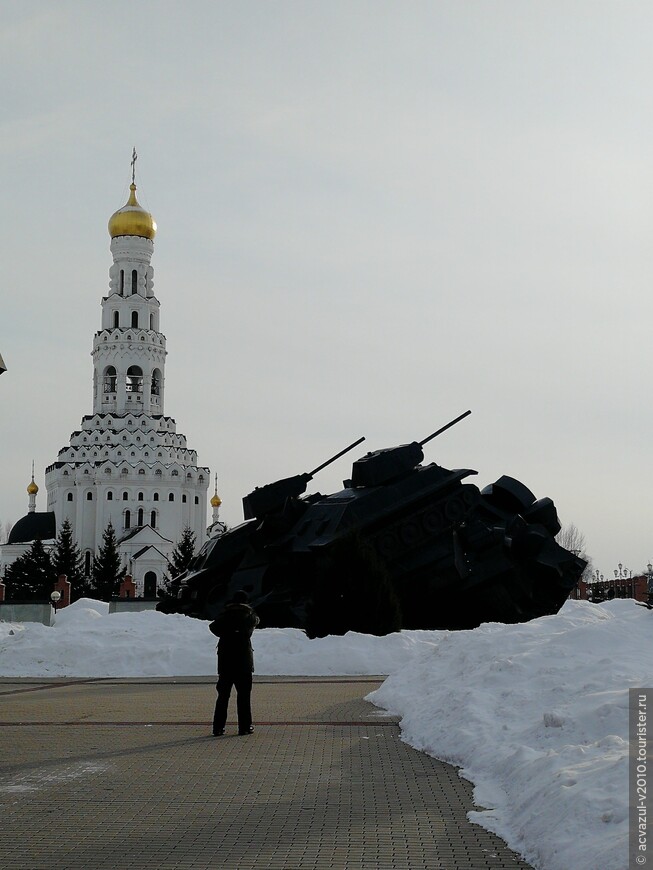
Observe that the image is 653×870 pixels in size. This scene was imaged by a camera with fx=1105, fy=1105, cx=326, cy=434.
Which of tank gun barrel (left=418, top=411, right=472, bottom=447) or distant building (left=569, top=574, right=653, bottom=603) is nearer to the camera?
tank gun barrel (left=418, top=411, right=472, bottom=447)

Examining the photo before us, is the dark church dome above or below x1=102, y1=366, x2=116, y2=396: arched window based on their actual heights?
below

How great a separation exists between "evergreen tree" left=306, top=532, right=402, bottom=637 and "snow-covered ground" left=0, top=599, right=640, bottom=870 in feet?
5.70

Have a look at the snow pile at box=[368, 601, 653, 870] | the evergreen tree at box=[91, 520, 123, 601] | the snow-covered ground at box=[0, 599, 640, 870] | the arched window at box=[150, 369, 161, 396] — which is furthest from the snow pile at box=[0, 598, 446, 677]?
the arched window at box=[150, 369, 161, 396]

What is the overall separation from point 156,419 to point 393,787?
89.5 m

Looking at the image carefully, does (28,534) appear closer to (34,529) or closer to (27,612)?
(34,529)

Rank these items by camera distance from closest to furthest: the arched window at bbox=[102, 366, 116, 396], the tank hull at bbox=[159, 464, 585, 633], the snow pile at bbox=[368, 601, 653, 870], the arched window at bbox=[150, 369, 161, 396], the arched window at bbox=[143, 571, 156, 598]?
the snow pile at bbox=[368, 601, 653, 870], the tank hull at bbox=[159, 464, 585, 633], the arched window at bbox=[143, 571, 156, 598], the arched window at bbox=[102, 366, 116, 396], the arched window at bbox=[150, 369, 161, 396]

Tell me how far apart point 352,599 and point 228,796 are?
1390cm

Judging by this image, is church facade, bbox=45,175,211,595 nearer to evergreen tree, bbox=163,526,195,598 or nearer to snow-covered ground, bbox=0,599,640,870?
evergreen tree, bbox=163,526,195,598

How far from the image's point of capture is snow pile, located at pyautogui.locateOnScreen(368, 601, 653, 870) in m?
5.52

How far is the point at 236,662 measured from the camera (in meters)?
10.4

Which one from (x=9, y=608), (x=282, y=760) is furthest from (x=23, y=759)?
(x=9, y=608)

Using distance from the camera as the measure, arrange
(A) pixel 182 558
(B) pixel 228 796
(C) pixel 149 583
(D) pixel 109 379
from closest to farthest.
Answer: (B) pixel 228 796, (A) pixel 182 558, (C) pixel 149 583, (D) pixel 109 379

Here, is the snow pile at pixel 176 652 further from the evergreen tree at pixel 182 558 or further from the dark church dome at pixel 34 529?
the dark church dome at pixel 34 529

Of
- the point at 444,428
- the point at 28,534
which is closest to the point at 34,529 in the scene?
the point at 28,534
